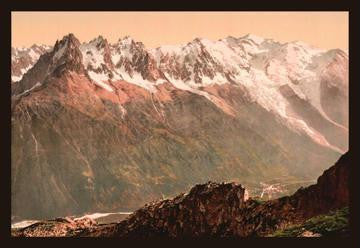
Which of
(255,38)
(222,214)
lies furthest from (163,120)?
(222,214)

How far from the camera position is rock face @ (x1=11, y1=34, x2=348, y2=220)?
7894cm

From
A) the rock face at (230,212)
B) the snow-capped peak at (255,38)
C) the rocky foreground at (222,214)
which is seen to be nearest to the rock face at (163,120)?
the snow-capped peak at (255,38)

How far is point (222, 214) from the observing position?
73000 mm

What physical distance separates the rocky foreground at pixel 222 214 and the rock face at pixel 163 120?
8.21ft

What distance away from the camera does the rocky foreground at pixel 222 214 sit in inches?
2805

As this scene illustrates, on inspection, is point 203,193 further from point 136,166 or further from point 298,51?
point 298,51

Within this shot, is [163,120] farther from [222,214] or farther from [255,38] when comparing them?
[222,214]

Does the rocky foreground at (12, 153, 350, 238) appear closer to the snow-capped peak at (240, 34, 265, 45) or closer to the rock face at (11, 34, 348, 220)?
the rock face at (11, 34, 348, 220)

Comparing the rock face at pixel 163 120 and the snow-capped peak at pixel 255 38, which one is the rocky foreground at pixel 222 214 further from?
the snow-capped peak at pixel 255 38

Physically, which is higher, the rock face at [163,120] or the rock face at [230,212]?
the rock face at [163,120]

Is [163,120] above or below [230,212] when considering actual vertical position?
above

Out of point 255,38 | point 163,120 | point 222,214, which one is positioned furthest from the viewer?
point 163,120

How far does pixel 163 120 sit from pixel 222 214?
14.5 m
